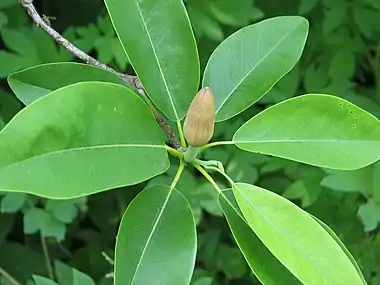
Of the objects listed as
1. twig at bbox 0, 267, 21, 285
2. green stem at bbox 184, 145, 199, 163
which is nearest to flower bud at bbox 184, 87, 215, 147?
green stem at bbox 184, 145, 199, 163

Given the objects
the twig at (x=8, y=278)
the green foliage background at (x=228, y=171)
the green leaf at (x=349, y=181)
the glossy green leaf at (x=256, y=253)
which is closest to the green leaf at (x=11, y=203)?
the green foliage background at (x=228, y=171)

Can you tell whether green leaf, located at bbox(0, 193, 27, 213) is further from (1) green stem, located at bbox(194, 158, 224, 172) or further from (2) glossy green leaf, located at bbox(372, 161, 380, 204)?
(1) green stem, located at bbox(194, 158, 224, 172)

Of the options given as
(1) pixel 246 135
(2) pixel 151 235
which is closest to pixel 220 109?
(1) pixel 246 135

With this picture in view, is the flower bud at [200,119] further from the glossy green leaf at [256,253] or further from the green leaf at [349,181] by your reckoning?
the green leaf at [349,181]

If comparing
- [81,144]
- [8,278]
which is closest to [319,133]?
[81,144]

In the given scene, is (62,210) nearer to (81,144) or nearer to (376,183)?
(376,183)
